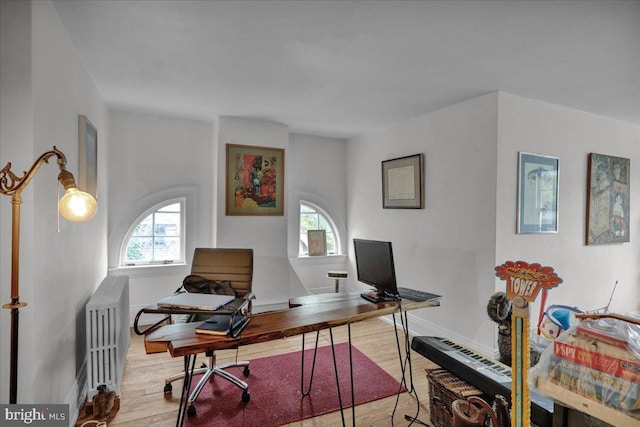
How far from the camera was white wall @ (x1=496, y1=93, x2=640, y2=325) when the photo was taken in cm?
291

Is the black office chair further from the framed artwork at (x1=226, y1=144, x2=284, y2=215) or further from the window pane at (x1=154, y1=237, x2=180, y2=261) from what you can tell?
the window pane at (x1=154, y1=237, x2=180, y2=261)

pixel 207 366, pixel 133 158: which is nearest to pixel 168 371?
pixel 207 366

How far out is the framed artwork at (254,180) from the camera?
3.90m

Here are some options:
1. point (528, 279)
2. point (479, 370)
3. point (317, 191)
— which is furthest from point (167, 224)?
point (528, 279)

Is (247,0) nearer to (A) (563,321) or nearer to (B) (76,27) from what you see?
(B) (76,27)

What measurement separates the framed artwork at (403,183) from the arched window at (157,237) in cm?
251

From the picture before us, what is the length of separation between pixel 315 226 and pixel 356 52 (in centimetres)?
299

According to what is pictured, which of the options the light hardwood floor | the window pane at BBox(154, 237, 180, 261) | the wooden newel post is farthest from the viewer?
the window pane at BBox(154, 237, 180, 261)

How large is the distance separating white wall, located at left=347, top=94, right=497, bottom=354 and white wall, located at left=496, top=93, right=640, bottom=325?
130 mm

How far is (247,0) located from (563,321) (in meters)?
2.16

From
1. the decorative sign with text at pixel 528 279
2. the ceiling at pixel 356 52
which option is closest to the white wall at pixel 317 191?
the ceiling at pixel 356 52

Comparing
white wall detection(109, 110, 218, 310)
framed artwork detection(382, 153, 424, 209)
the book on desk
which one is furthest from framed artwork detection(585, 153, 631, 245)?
white wall detection(109, 110, 218, 310)

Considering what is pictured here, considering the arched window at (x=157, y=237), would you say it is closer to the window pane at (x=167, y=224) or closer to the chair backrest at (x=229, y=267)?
→ the window pane at (x=167, y=224)

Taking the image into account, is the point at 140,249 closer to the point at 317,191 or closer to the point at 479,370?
the point at 317,191
